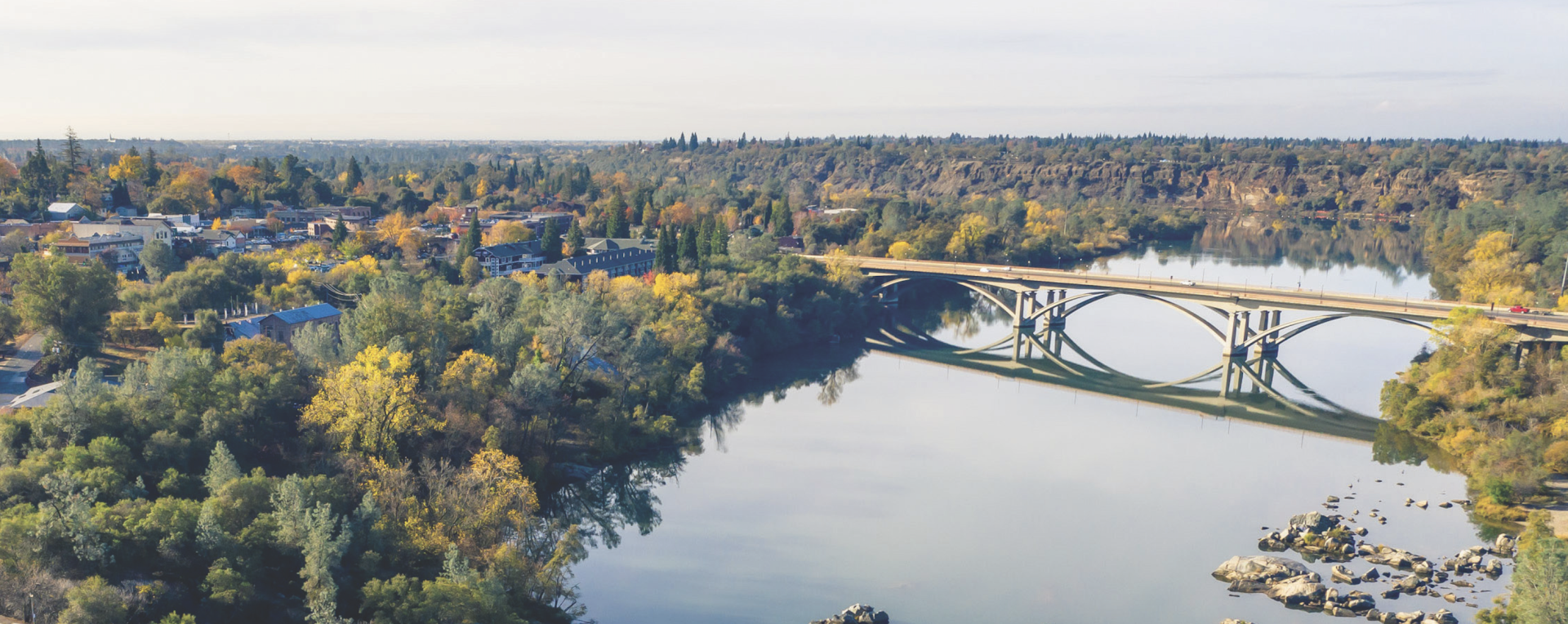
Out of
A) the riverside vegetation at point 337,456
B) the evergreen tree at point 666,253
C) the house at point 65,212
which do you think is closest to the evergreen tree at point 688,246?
the evergreen tree at point 666,253

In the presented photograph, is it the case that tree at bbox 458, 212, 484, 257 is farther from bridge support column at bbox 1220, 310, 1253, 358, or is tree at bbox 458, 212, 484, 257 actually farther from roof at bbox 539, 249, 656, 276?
bridge support column at bbox 1220, 310, 1253, 358

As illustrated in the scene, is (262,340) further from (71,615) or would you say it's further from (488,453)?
(71,615)

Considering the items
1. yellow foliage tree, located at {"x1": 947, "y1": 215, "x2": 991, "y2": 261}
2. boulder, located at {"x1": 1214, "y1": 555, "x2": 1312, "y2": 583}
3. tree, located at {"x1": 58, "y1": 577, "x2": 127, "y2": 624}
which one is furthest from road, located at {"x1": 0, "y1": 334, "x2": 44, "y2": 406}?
yellow foliage tree, located at {"x1": 947, "y1": 215, "x2": 991, "y2": 261}

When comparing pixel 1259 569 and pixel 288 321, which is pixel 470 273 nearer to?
pixel 288 321

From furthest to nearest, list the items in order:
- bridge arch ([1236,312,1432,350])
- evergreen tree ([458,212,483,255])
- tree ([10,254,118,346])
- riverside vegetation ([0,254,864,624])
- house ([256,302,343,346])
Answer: evergreen tree ([458,212,483,255]), bridge arch ([1236,312,1432,350]), house ([256,302,343,346]), tree ([10,254,118,346]), riverside vegetation ([0,254,864,624])

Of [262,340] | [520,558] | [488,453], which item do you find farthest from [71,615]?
[262,340]

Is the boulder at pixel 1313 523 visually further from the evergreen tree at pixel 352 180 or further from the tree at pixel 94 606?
the evergreen tree at pixel 352 180
